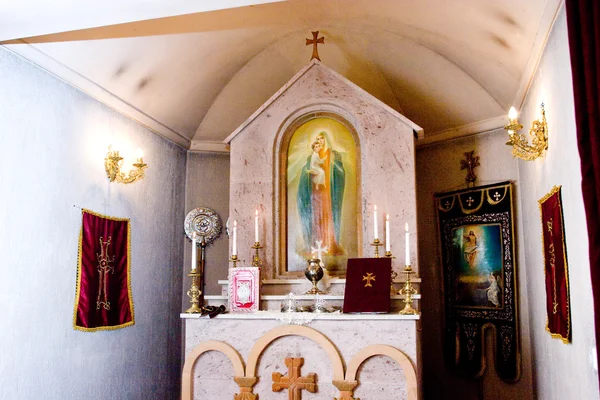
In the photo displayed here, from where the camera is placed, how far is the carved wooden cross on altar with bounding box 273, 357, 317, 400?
167 inches

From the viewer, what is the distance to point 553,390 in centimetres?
429

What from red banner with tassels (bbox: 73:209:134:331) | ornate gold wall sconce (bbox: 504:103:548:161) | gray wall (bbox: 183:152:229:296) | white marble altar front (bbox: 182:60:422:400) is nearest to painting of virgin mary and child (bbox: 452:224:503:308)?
white marble altar front (bbox: 182:60:422:400)

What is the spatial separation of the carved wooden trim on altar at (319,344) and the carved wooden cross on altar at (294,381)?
6cm

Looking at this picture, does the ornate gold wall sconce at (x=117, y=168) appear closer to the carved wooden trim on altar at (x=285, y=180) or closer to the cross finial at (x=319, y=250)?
the carved wooden trim on altar at (x=285, y=180)

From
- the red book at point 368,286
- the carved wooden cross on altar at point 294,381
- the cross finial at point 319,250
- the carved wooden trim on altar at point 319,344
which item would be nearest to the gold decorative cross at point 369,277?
the red book at point 368,286

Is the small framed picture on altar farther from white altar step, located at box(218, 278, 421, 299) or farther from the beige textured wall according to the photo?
the beige textured wall

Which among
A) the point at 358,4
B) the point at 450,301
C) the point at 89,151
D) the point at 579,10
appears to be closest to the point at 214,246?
the point at 89,151

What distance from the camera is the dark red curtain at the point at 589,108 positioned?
8.82 feet

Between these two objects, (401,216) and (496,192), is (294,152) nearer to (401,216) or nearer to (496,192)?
(401,216)

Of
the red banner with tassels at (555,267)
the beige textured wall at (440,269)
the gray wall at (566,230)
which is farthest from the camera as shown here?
the beige textured wall at (440,269)

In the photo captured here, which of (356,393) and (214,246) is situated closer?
(356,393)

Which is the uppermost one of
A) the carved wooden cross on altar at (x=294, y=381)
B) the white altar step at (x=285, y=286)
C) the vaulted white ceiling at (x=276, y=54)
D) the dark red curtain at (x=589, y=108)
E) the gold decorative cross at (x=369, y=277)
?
the vaulted white ceiling at (x=276, y=54)

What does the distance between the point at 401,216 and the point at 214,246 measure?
96.8 inches

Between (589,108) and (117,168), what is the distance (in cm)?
383
